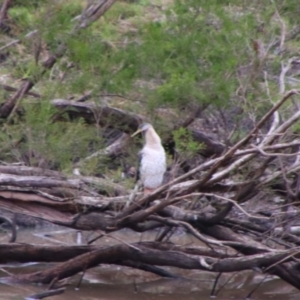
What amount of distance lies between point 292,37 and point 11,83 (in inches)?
120

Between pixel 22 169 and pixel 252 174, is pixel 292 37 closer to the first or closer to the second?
pixel 252 174

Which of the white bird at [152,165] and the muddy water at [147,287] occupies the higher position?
the white bird at [152,165]

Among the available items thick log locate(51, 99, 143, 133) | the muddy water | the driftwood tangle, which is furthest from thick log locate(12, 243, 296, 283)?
thick log locate(51, 99, 143, 133)

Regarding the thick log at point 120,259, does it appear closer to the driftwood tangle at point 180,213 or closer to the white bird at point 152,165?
the driftwood tangle at point 180,213

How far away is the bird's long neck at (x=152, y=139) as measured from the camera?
7395 millimetres

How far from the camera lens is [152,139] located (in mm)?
7406

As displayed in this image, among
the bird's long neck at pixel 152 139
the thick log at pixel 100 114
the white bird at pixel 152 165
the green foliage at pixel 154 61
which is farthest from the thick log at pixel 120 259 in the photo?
the thick log at pixel 100 114

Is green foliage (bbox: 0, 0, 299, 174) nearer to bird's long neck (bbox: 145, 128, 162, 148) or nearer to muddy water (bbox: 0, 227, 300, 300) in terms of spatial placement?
bird's long neck (bbox: 145, 128, 162, 148)

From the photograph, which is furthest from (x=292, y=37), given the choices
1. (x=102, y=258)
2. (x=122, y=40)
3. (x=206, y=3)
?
(x=102, y=258)

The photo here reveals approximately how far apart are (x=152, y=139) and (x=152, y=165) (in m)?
0.30

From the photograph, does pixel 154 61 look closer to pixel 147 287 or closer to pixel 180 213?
pixel 180 213

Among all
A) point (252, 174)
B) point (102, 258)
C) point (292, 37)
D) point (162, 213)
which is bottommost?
point (102, 258)

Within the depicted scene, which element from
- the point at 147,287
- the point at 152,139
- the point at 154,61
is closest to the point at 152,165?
the point at 152,139

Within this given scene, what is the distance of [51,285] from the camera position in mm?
7043
